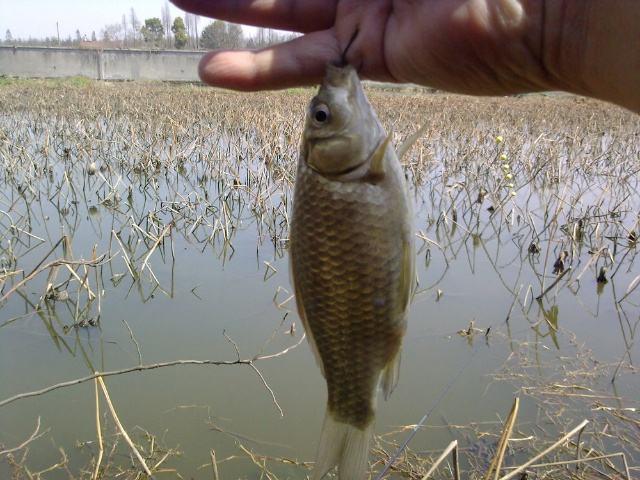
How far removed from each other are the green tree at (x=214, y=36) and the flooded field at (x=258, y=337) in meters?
50.1

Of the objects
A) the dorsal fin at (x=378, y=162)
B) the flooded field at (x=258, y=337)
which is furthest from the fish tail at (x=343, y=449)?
the flooded field at (x=258, y=337)

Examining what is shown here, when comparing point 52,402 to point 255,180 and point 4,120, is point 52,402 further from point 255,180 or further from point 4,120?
point 4,120

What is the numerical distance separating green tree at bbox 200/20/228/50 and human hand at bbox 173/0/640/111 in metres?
55.2

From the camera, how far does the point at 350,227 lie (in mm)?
1337

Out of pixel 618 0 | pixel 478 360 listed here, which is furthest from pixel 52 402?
pixel 618 0

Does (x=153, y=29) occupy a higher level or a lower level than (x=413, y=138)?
higher

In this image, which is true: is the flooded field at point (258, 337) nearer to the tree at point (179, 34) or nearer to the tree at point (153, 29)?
the tree at point (179, 34)

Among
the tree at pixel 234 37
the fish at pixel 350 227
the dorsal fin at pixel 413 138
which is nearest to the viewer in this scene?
the dorsal fin at pixel 413 138

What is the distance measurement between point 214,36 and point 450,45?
6033 centimetres

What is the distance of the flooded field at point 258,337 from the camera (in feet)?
10.7

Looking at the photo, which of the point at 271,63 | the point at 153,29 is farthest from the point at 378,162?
the point at 153,29

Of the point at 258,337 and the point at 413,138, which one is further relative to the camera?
the point at 258,337

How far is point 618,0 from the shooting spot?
1.20 m

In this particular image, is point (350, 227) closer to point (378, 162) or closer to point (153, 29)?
point (378, 162)
